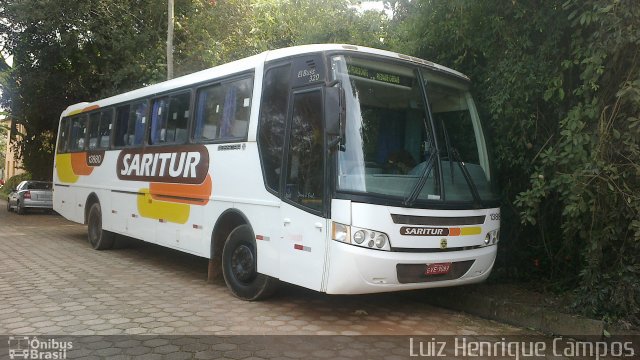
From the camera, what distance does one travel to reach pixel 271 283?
247 inches

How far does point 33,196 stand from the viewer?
72.6 ft

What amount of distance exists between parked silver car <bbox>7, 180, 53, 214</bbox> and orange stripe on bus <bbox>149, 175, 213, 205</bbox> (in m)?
16.1

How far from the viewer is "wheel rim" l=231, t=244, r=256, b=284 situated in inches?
256

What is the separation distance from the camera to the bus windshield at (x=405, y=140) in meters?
5.22

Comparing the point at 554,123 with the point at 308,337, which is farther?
the point at 554,123

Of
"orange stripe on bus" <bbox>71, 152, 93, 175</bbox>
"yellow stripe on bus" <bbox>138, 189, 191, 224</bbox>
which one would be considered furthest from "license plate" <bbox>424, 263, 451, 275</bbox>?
"orange stripe on bus" <bbox>71, 152, 93, 175</bbox>

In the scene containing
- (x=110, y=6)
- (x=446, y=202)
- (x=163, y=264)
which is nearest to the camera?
(x=446, y=202)

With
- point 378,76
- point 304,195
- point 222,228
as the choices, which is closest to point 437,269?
point 304,195

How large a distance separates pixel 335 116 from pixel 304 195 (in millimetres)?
912

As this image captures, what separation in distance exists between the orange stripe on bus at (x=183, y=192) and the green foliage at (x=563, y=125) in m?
3.79

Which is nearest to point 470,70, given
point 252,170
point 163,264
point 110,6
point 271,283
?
point 252,170

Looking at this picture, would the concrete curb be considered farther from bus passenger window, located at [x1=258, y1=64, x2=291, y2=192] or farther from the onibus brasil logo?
the onibus brasil logo

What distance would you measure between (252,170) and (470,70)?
11.5ft

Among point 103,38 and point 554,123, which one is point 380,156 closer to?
point 554,123
